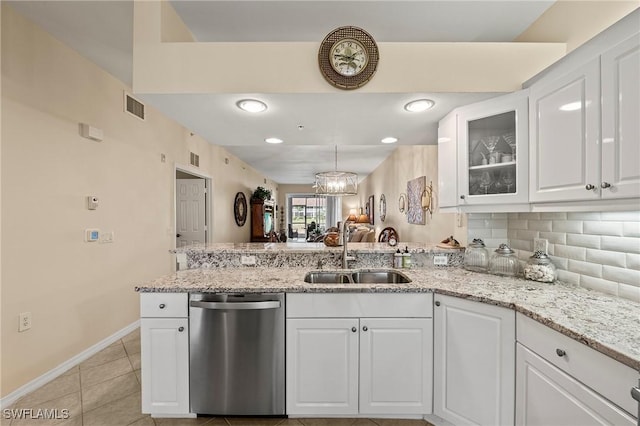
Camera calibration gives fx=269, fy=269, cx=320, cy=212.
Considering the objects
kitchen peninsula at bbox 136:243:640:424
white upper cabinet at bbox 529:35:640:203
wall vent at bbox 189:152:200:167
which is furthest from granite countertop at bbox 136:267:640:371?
wall vent at bbox 189:152:200:167

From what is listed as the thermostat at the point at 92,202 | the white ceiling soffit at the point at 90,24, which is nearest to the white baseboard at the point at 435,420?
the thermostat at the point at 92,202

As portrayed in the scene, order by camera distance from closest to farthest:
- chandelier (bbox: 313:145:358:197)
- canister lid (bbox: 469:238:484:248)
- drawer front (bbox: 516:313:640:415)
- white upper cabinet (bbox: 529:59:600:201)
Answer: drawer front (bbox: 516:313:640:415)
white upper cabinet (bbox: 529:59:600:201)
canister lid (bbox: 469:238:484:248)
chandelier (bbox: 313:145:358:197)

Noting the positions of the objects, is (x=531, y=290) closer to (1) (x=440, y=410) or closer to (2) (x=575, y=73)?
(1) (x=440, y=410)

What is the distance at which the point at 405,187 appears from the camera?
4371 mm

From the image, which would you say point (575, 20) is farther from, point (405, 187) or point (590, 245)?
point (405, 187)

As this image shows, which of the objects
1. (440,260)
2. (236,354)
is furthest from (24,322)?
(440,260)

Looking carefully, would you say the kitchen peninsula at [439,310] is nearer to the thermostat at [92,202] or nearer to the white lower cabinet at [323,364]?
the white lower cabinet at [323,364]

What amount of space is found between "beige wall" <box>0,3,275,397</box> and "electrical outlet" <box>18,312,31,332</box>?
0.03 meters

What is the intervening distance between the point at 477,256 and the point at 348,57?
171 cm

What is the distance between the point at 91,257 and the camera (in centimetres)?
253

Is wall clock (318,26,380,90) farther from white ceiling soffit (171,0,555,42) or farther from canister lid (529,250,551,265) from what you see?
canister lid (529,250,551,265)

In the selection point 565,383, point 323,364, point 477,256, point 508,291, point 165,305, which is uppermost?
point 477,256

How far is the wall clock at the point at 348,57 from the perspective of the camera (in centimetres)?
166

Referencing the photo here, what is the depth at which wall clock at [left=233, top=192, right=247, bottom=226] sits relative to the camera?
19.7 feet
